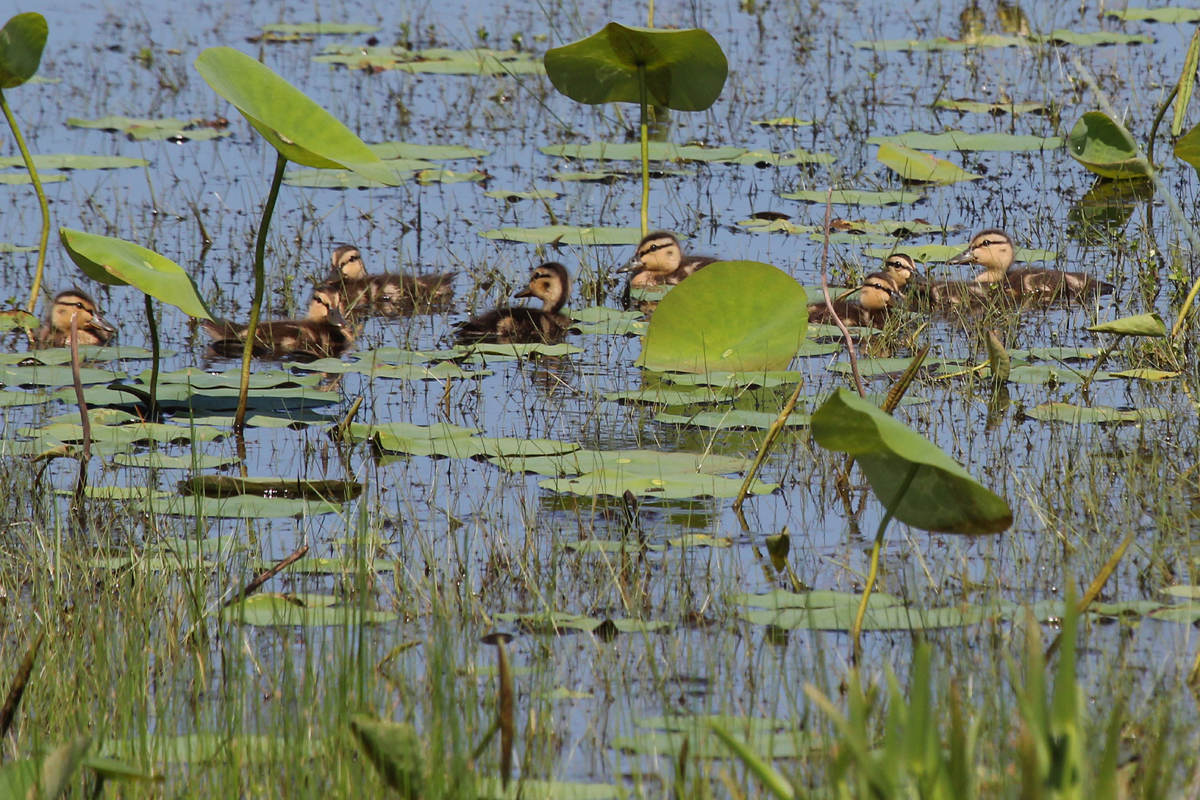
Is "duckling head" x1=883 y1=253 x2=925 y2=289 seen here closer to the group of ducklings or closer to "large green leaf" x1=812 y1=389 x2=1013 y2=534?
the group of ducklings

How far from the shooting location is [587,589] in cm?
367

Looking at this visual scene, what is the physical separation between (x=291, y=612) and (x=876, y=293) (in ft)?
11.8

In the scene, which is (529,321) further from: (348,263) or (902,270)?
(902,270)

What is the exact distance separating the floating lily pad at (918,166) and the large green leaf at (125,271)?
4.78m

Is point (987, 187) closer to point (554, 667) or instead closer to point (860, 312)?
point (860, 312)

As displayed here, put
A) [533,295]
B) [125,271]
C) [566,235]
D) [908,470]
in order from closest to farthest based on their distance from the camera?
[908,470], [125,271], [533,295], [566,235]

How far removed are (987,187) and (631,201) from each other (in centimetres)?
194

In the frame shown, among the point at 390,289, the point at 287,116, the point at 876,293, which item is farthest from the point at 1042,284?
the point at 287,116

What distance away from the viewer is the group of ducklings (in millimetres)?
6043

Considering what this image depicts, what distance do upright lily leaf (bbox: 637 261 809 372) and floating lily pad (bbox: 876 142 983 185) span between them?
3.43m

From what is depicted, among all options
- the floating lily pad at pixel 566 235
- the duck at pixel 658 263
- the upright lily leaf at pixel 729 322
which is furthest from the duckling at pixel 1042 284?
the floating lily pad at pixel 566 235

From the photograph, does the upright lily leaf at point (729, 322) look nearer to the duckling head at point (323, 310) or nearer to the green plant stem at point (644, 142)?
the duckling head at point (323, 310)

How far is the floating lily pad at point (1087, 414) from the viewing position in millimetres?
4840

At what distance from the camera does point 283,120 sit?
472 cm
